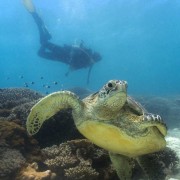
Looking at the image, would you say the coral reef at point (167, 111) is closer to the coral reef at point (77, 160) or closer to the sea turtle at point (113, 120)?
the coral reef at point (77, 160)

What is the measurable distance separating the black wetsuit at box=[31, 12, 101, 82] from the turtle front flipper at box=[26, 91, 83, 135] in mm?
16550

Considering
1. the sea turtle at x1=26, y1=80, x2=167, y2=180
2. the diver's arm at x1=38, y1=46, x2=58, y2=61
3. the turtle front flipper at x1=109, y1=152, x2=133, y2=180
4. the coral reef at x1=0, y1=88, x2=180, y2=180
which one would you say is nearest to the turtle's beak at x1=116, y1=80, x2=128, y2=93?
the sea turtle at x1=26, y1=80, x2=167, y2=180

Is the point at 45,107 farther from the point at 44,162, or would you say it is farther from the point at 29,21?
the point at 29,21

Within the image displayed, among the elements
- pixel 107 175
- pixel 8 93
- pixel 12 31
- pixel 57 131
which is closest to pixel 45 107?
pixel 107 175

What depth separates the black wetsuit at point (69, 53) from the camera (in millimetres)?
21000

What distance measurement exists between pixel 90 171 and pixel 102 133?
3.15ft

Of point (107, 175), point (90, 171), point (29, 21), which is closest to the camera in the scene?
point (90, 171)

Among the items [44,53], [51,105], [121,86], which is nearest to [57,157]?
[51,105]

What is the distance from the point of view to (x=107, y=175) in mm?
4961

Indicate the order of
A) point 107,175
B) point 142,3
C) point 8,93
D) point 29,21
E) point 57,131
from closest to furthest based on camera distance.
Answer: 1. point 107,175
2. point 57,131
3. point 8,93
4. point 142,3
5. point 29,21

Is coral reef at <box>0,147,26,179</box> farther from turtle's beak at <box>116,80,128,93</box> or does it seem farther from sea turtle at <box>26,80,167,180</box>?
turtle's beak at <box>116,80,128,93</box>

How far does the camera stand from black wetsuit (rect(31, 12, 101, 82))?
68.9ft

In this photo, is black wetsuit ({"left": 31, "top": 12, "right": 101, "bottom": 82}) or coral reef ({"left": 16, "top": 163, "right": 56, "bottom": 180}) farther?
black wetsuit ({"left": 31, "top": 12, "right": 101, "bottom": 82})

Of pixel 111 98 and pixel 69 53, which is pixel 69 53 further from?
pixel 111 98
